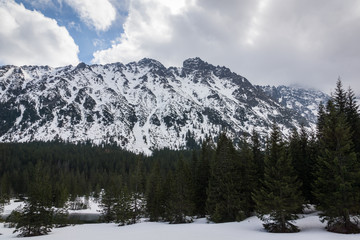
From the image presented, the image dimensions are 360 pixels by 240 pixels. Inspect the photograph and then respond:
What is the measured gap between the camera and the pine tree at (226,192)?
3444 centimetres

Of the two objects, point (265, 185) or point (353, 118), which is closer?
point (265, 185)

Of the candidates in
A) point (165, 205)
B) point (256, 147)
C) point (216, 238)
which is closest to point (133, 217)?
point (165, 205)

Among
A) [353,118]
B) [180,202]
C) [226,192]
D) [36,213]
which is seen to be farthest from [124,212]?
[353,118]

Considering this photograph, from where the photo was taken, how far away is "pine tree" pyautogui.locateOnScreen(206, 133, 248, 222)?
34.4 metres

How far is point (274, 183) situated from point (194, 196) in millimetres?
22230

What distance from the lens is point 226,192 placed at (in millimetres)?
35125

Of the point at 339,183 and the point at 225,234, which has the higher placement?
the point at 339,183

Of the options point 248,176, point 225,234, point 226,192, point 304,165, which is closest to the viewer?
point 225,234

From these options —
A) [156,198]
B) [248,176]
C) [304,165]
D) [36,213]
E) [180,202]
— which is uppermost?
[304,165]

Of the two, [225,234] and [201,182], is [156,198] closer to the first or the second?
[201,182]

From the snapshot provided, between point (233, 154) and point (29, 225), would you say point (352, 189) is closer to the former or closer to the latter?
point (233, 154)

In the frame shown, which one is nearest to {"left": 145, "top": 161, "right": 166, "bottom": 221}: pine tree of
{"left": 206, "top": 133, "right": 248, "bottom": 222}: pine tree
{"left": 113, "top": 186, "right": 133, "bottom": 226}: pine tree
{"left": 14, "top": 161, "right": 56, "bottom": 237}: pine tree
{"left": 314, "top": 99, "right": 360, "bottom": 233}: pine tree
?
{"left": 113, "top": 186, "right": 133, "bottom": 226}: pine tree

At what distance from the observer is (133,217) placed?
4628 cm

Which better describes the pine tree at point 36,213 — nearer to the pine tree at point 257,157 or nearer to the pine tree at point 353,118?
the pine tree at point 257,157
